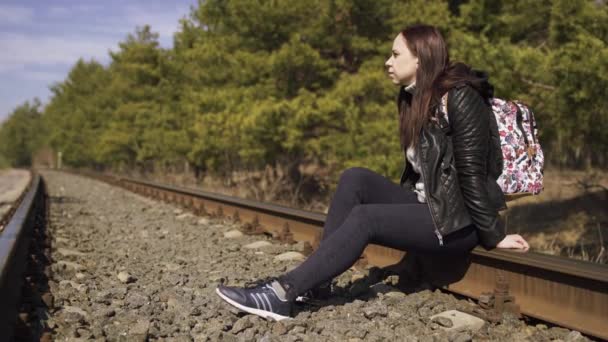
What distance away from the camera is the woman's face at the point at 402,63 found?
3.02 meters

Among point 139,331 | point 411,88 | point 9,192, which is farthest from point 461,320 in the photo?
point 9,192

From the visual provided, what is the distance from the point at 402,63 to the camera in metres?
3.04

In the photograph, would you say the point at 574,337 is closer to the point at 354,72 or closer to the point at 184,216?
the point at 184,216

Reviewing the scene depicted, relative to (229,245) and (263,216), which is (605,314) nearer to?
(229,245)

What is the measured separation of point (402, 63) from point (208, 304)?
1785 mm

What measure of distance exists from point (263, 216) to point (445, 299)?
338 centimetres

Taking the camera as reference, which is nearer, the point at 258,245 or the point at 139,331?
the point at 139,331

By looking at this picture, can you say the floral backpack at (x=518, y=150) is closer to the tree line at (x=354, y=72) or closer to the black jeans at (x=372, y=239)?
the black jeans at (x=372, y=239)

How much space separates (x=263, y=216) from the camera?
6434mm

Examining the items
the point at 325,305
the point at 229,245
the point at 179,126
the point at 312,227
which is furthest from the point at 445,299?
the point at 179,126

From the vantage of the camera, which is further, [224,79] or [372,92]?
[224,79]

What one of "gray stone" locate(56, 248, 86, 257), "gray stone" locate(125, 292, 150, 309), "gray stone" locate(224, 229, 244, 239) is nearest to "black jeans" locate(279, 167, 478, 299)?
"gray stone" locate(125, 292, 150, 309)

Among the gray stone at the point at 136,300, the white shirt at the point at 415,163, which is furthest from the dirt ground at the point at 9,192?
the white shirt at the point at 415,163

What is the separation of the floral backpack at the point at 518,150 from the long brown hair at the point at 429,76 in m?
0.09
